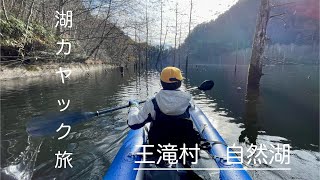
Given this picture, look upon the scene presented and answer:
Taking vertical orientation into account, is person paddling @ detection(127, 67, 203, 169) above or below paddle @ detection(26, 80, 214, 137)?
above

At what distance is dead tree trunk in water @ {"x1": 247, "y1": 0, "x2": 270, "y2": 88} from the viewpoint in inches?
516

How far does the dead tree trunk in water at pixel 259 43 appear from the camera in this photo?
43.0ft

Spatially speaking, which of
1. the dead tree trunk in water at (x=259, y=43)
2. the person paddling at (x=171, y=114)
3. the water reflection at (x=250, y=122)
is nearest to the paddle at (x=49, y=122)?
the person paddling at (x=171, y=114)

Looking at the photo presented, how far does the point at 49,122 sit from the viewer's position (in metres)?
4.84

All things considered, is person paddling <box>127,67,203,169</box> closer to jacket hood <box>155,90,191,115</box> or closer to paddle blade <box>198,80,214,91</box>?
jacket hood <box>155,90,191,115</box>

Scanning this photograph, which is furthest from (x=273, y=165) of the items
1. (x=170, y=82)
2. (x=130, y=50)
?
(x=130, y=50)

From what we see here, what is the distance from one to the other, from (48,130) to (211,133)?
Answer: 3094 mm

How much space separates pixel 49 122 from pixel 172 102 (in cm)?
282

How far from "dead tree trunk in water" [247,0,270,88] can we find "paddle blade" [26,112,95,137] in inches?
436

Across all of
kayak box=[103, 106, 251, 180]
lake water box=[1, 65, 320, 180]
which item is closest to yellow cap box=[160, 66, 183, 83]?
kayak box=[103, 106, 251, 180]

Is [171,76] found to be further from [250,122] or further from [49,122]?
[250,122]

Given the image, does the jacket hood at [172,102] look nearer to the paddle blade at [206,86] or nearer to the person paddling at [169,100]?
the person paddling at [169,100]

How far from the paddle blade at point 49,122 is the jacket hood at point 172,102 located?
2438 millimetres

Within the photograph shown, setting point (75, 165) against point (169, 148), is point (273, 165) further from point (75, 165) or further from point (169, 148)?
point (75, 165)
